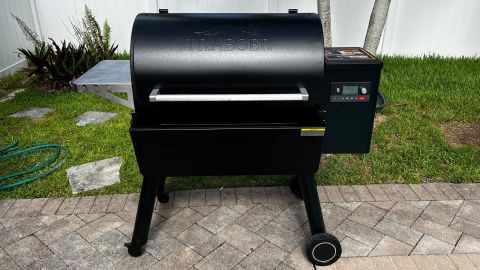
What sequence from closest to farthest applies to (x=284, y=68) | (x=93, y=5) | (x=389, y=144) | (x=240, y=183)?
(x=284, y=68)
(x=240, y=183)
(x=389, y=144)
(x=93, y=5)

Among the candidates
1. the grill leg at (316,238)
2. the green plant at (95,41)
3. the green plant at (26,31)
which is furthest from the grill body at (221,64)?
the green plant at (26,31)

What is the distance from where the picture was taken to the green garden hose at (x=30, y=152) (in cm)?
307

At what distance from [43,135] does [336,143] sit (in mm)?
3017

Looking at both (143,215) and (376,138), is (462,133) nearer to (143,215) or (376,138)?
(376,138)

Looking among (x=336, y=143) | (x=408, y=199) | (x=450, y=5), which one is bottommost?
(x=408, y=199)

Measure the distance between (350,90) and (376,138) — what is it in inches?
65.0

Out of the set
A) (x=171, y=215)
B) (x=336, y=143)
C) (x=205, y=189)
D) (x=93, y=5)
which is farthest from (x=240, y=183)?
(x=93, y=5)

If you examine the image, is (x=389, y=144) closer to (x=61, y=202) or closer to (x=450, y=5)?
(x=61, y=202)

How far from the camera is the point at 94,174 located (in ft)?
10.5

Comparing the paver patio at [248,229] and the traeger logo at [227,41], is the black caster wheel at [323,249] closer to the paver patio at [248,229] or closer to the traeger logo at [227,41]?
the paver patio at [248,229]

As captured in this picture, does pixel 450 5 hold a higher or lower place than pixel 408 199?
higher

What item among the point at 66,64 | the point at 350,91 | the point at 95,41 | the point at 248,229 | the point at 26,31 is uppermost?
the point at 350,91

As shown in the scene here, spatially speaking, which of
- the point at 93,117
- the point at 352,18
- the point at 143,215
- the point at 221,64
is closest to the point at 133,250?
the point at 143,215

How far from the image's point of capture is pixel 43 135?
12.7ft
